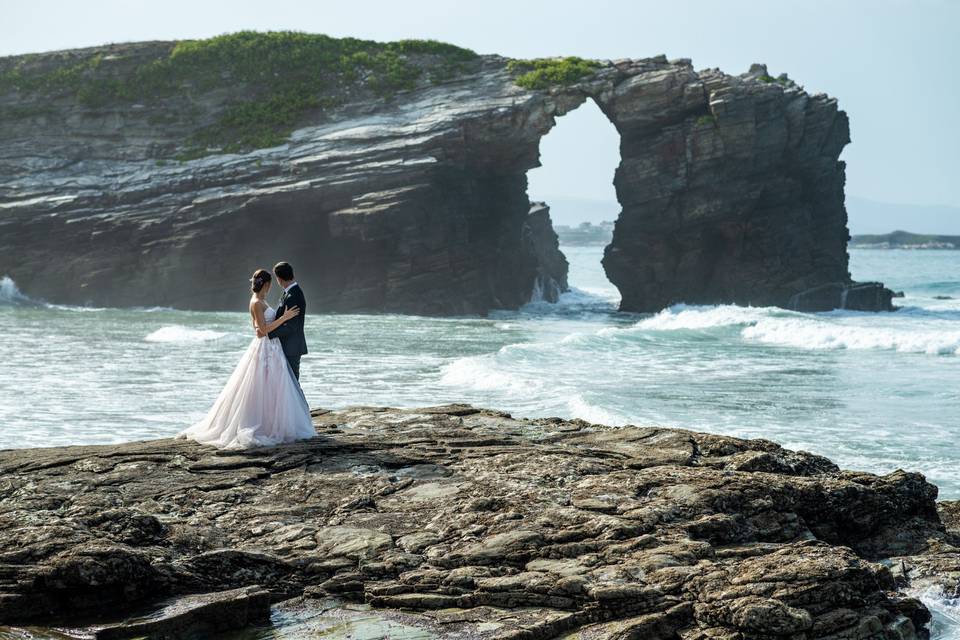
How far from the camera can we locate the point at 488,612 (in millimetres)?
6426

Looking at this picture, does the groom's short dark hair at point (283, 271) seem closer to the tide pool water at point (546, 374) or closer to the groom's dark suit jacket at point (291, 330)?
the groom's dark suit jacket at point (291, 330)

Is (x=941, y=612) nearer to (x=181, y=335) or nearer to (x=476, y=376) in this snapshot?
(x=476, y=376)

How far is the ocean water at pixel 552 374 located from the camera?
16.9 meters

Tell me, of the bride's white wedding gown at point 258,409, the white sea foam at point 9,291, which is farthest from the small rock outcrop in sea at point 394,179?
the bride's white wedding gown at point 258,409

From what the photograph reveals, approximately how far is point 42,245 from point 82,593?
152ft

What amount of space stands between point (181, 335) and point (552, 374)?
48.4 feet

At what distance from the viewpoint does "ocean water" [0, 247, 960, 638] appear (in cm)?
1694

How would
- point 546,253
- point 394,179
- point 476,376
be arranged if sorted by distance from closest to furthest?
point 476,376 → point 394,179 → point 546,253

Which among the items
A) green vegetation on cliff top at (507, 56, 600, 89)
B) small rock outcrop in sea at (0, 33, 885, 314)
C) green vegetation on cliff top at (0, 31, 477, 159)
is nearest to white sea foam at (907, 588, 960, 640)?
small rock outcrop in sea at (0, 33, 885, 314)

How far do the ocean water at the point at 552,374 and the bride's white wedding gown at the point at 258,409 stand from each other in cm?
588

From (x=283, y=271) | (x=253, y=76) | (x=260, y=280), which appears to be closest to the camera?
(x=260, y=280)

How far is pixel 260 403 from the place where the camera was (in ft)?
33.7

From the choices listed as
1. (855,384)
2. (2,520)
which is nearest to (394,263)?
(855,384)

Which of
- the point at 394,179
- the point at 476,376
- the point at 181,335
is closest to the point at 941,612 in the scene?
the point at 476,376
